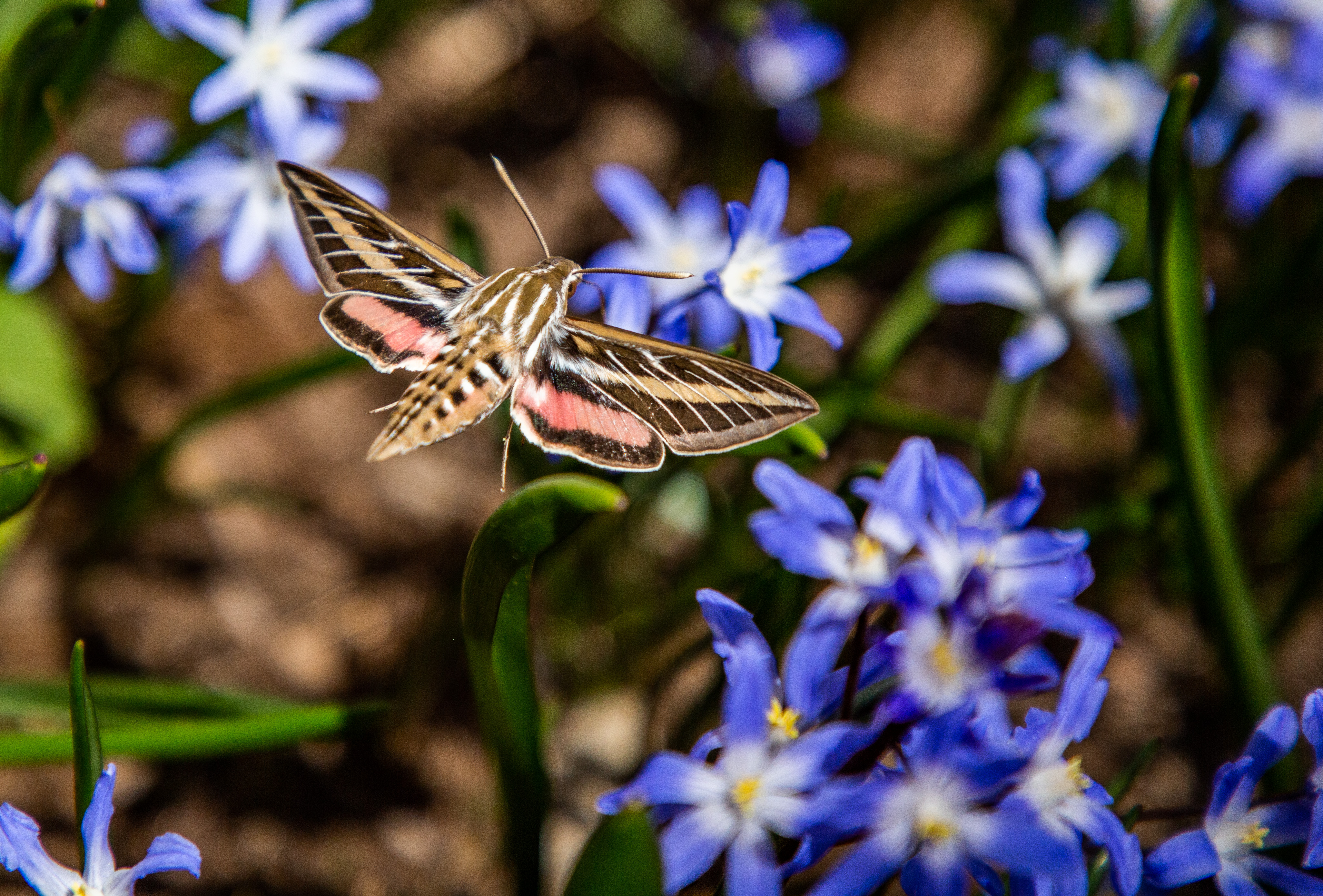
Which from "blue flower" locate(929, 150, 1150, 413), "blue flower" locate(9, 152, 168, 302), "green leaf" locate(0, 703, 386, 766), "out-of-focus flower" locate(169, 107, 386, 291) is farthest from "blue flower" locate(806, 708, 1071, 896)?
"blue flower" locate(9, 152, 168, 302)

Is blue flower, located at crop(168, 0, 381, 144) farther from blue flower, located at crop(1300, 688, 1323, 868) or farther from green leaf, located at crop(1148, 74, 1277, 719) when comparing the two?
blue flower, located at crop(1300, 688, 1323, 868)

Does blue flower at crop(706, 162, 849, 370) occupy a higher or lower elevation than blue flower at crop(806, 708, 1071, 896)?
higher

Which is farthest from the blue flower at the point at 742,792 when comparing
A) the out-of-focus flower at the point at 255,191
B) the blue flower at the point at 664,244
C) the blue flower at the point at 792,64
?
the blue flower at the point at 792,64

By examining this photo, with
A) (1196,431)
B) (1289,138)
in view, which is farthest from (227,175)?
(1289,138)

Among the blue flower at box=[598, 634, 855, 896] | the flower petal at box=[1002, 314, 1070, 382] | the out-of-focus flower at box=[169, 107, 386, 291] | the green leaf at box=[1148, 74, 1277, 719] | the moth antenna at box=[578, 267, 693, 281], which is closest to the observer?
the blue flower at box=[598, 634, 855, 896]

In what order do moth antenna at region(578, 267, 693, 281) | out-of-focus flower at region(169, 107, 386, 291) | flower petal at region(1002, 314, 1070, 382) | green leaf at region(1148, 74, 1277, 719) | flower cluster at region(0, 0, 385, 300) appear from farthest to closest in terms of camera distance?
1. flower petal at region(1002, 314, 1070, 382)
2. out-of-focus flower at region(169, 107, 386, 291)
3. flower cluster at region(0, 0, 385, 300)
4. green leaf at region(1148, 74, 1277, 719)
5. moth antenna at region(578, 267, 693, 281)

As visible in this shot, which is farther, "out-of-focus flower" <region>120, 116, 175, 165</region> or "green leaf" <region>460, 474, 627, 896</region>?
"out-of-focus flower" <region>120, 116, 175, 165</region>
